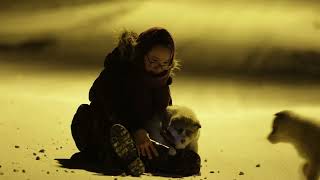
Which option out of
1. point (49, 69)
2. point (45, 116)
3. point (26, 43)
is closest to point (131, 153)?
point (45, 116)

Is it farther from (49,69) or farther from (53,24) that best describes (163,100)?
(53,24)

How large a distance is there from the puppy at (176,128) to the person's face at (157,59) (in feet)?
1.00

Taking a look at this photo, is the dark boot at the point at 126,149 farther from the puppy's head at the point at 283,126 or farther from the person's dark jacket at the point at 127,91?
the puppy's head at the point at 283,126

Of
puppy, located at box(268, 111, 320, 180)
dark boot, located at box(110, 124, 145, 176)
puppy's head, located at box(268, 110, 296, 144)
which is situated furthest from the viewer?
puppy's head, located at box(268, 110, 296, 144)

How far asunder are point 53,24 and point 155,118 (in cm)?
1223

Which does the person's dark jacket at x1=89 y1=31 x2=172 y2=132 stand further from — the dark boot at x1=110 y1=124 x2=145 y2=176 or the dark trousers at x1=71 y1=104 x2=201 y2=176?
the dark boot at x1=110 y1=124 x2=145 y2=176

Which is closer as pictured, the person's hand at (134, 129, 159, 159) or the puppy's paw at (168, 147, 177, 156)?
the person's hand at (134, 129, 159, 159)

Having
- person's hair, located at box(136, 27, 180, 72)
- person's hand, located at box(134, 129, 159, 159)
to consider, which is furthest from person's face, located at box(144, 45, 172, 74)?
person's hand, located at box(134, 129, 159, 159)

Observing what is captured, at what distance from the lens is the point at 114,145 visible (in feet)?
16.0

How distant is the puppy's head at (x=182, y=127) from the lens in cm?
504

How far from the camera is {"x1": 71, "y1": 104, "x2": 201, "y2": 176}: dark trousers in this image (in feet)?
17.0

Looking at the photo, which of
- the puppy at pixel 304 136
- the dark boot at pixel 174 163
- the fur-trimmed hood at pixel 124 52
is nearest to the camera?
the puppy at pixel 304 136

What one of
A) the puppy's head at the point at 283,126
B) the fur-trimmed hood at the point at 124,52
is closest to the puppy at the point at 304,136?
the puppy's head at the point at 283,126

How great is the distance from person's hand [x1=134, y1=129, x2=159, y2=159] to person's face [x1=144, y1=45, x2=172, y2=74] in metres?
0.50
